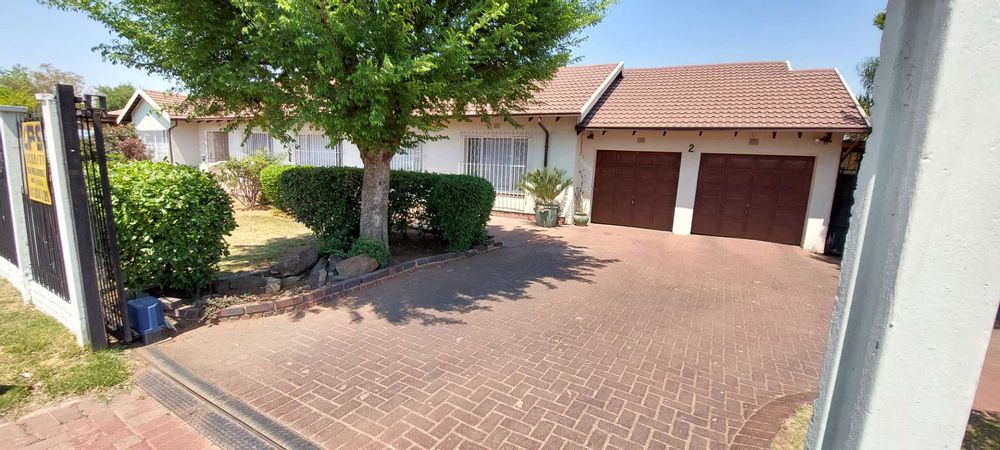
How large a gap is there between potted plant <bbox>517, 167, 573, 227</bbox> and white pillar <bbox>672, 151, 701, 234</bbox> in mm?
3146

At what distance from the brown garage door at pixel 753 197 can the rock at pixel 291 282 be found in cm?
1047

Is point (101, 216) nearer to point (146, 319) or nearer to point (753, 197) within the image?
point (146, 319)

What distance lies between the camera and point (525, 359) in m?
4.18

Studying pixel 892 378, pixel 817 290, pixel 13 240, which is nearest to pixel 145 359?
pixel 13 240

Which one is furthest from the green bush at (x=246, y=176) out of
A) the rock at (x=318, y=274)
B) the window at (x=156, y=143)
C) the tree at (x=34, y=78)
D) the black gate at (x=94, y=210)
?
the tree at (x=34, y=78)

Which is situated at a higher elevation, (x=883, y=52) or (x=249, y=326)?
(x=883, y=52)

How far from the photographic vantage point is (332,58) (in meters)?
4.88

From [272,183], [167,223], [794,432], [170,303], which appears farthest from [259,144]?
[794,432]

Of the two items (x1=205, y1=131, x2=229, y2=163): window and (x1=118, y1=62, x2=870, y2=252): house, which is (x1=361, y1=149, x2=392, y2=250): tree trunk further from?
(x1=205, y1=131, x2=229, y2=163): window

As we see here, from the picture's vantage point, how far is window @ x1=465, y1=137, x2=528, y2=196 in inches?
549

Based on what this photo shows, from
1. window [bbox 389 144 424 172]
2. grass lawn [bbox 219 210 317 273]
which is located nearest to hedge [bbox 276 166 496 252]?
grass lawn [bbox 219 210 317 273]

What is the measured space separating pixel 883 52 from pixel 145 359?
219 inches

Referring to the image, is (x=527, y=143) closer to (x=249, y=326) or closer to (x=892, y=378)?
(x=249, y=326)

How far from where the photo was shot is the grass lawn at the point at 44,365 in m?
3.34
